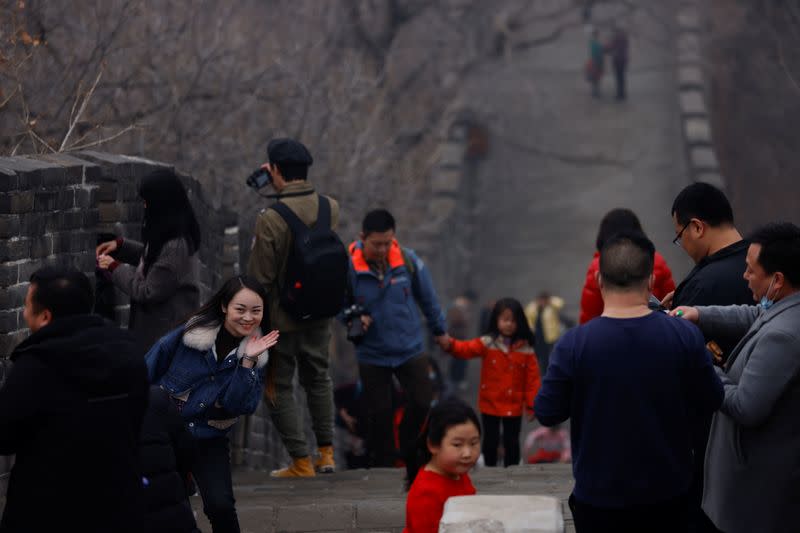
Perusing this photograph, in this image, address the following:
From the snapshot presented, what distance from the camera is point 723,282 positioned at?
6.36 m

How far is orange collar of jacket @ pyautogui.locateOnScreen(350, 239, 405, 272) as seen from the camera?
10.1 meters

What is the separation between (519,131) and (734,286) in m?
26.2

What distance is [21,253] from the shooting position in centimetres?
745

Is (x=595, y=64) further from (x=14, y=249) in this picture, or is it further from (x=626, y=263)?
(x=626, y=263)

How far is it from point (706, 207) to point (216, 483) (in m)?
2.28

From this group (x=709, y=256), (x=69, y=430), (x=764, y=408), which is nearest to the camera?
(x=69, y=430)

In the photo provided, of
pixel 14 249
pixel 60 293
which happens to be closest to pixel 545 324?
pixel 14 249

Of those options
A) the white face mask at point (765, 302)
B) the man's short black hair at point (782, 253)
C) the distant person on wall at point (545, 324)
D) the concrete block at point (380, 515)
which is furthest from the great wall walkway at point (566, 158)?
the man's short black hair at point (782, 253)

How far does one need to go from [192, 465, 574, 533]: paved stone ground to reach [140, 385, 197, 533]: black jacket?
5.49 ft

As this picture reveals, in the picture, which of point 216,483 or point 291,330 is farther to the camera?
point 291,330

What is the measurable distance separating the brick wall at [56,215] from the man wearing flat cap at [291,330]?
71 centimetres

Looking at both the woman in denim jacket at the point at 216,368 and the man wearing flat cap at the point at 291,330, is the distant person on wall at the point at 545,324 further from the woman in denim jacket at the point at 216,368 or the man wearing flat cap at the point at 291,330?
the woman in denim jacket at the point at 216,368

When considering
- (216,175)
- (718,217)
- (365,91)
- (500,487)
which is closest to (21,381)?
(718,217)

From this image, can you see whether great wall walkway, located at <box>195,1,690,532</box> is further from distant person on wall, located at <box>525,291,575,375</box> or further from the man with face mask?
the man with face mask
